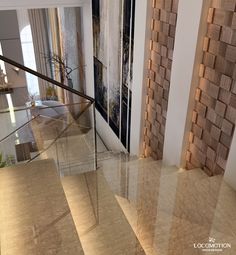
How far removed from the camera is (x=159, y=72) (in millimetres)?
4004

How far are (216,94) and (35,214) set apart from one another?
2073 mm

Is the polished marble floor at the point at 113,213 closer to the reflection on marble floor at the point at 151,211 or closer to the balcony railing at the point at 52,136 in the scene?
the reflection on marble floor at the point at 151,211

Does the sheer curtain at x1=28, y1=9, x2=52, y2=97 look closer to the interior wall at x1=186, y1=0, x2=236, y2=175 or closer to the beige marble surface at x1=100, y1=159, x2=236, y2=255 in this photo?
the beige marble surface at x1=100, y1=159, x2=236, y2=255

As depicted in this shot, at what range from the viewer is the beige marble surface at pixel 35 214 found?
7.02ft

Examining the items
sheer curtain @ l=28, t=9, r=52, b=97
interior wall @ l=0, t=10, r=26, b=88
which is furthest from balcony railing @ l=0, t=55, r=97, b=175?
sheer curtain @ l=28, t=9, r=52, b=97

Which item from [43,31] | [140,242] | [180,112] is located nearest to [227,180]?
[180,112]

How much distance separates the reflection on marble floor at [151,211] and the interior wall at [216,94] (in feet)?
0.84

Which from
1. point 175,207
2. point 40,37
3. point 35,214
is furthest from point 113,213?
point 40,37

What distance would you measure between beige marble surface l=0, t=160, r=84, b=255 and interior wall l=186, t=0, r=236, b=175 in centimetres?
169

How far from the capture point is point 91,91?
692 cm

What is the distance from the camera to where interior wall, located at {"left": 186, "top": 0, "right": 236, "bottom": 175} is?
276 cm

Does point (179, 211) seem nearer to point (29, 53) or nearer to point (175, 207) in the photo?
point (175, 207)

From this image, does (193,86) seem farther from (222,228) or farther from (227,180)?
(222,228)

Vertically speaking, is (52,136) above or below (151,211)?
below
